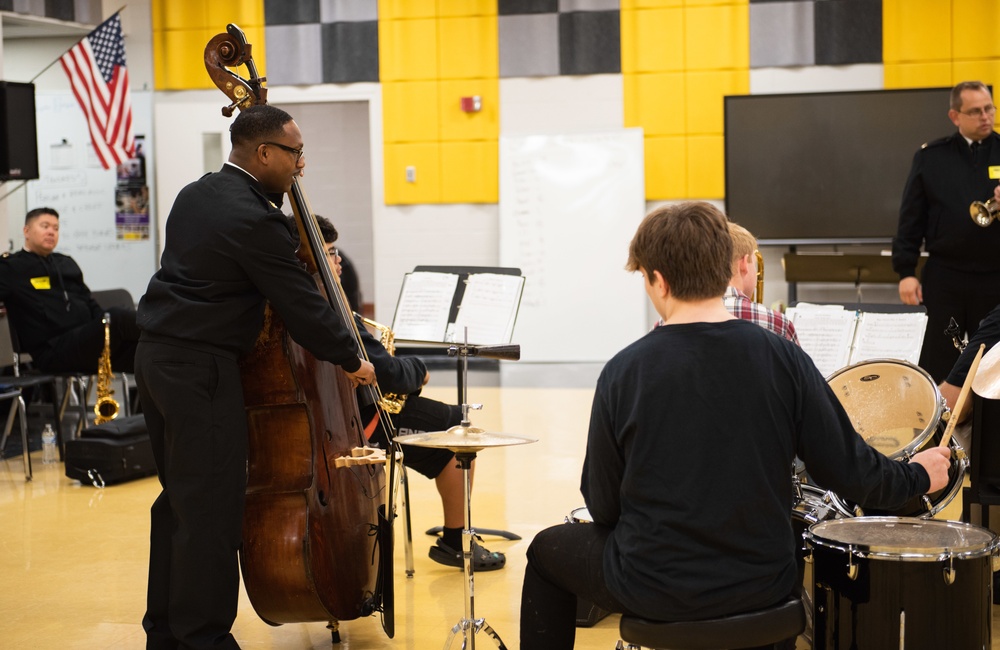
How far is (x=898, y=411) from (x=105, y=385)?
4.60 m

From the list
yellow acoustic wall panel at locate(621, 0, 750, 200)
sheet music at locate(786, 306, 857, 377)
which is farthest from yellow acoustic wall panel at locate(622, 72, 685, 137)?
sheet music at locate(786, 306, 857, 377)

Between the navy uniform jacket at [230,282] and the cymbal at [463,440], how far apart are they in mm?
351

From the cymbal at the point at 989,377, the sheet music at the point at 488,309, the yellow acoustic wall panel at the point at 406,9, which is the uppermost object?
the yellow acoustic wall panel at the point at 406,9

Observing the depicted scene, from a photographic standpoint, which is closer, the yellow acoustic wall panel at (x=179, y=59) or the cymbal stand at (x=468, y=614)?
the cymbal stand at (x=468, y=614)

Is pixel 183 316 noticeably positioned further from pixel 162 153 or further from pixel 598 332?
pixel 162 153

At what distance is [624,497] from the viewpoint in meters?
2.16

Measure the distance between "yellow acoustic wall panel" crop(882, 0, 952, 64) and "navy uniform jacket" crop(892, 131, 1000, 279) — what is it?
3634 mm

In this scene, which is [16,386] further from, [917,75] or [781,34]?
[917,75]

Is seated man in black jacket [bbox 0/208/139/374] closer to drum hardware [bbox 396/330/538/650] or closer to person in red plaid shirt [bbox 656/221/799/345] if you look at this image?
drum hardware [bbox 396/330/538/650]

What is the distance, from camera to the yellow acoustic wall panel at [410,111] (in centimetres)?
934

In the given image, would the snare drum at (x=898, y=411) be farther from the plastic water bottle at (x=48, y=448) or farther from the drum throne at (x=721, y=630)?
the plastic water bottle at (x=48, y=448)

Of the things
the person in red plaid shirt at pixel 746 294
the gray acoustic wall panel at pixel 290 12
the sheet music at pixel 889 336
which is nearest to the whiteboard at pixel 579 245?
the gray acoustic wall panel at pixel 290 12

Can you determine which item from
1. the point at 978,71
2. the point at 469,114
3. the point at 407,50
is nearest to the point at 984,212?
the point at 978,71

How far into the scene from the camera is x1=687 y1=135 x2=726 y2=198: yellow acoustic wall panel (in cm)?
900
